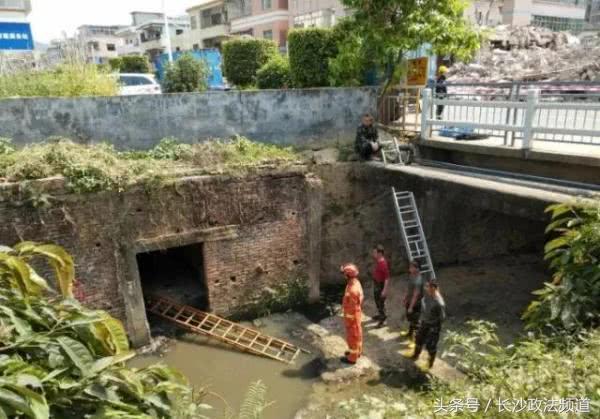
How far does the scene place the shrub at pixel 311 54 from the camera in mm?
10406

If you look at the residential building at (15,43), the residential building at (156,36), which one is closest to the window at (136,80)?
the residential building at (15,43)

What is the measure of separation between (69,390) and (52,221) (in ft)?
17.5

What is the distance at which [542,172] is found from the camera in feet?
24.2

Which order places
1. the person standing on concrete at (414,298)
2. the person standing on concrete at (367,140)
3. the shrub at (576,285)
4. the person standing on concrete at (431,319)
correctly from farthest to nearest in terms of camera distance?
1. the person standing on concrete at (367,140)
2. the person standing on concrete at (414,298)
3. the person standing on concrete at (431,319)
4. the shrub at (576,285)

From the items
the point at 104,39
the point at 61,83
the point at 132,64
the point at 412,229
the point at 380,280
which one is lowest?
the point at 380,280

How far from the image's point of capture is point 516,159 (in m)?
7.73

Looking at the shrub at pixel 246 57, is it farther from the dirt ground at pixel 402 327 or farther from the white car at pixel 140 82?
the dirt ground at pixel 402 327

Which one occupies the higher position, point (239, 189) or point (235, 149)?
point (235, 149)

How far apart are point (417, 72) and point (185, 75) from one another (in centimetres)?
627

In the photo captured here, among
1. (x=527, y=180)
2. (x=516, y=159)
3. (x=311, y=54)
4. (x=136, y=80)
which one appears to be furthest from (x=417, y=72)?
(x=136, y=80)

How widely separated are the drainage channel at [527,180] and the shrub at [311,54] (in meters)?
3.68

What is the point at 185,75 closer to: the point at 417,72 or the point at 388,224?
the point at 417,72

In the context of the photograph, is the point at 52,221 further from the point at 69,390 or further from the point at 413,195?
the point at 413,195

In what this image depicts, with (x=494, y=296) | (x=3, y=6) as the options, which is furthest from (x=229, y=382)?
(x=3, y=6)
